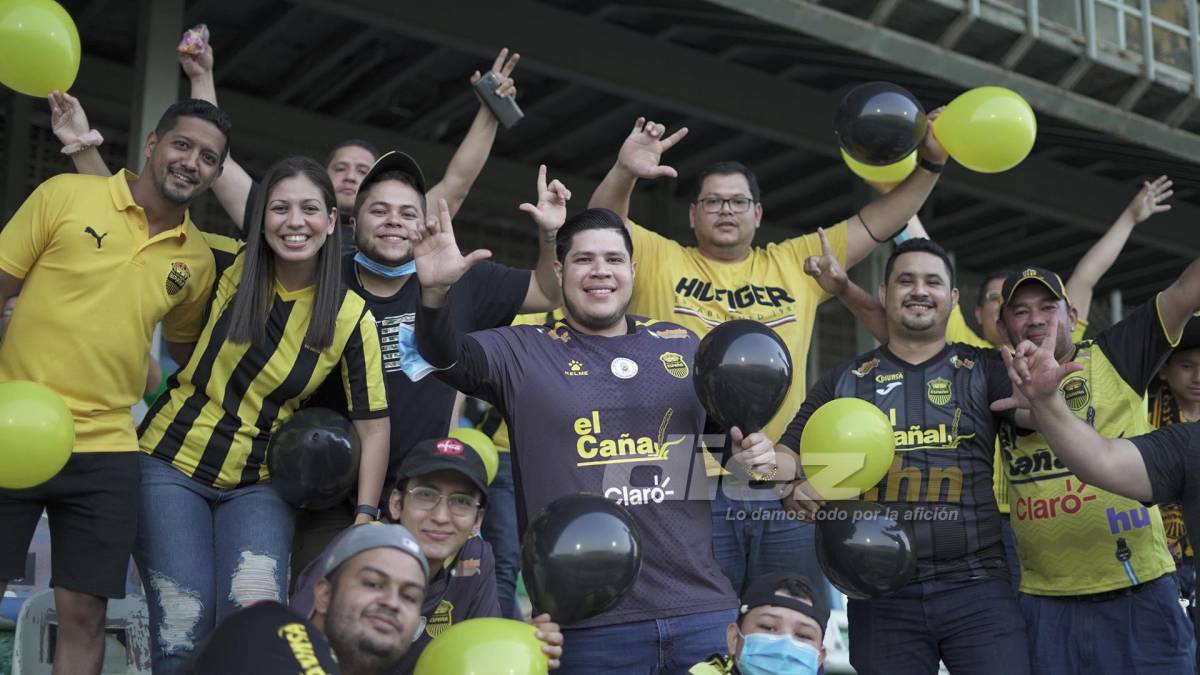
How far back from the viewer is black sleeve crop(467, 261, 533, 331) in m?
4.69

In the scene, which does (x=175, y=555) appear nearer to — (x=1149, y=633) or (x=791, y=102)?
(x=1149, y=633)

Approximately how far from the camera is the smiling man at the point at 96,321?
3.96m

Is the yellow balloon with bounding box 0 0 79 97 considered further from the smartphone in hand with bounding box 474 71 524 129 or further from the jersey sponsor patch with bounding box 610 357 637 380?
the jersey sponsor patch with bounding box 610 357 637 380

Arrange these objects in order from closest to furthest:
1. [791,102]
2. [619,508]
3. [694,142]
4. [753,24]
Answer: [619,508], [753,24], [791,102], [694,142]

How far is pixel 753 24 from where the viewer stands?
9.27 metres

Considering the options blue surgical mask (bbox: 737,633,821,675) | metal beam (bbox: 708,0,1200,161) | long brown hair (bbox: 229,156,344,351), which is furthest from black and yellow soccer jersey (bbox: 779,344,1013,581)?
metal beam (bbox: 708,0,1200,161)

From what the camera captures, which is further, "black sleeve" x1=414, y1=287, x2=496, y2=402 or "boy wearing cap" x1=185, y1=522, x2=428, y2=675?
"black sleeve" x1=414, y1=287, x2=496, y2=402

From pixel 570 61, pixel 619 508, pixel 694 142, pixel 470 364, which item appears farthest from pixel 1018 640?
pixel 694 142

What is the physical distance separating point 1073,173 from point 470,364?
36.8ft

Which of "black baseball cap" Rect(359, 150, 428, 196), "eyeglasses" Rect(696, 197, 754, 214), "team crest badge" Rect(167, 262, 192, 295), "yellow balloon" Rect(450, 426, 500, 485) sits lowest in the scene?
"yellow balloon" Rect(450, 426, 500, 485)

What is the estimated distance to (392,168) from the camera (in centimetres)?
466

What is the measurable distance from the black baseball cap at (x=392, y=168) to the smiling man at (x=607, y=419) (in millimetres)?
802

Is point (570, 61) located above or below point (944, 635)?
above

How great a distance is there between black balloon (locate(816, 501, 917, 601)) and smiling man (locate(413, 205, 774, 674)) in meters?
0.47
